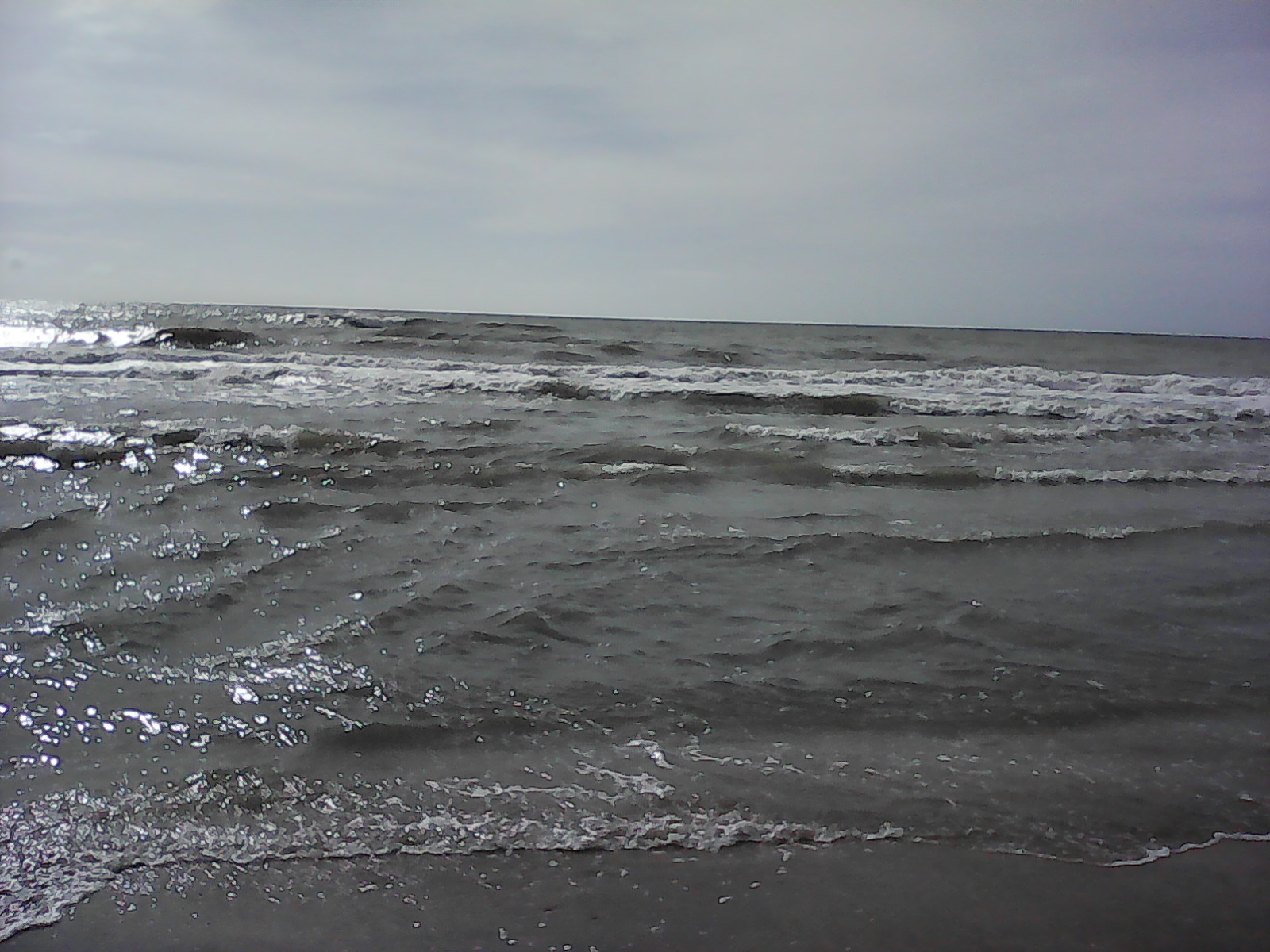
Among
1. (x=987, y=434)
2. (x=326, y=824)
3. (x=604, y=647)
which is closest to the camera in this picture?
(x=326, y=824)

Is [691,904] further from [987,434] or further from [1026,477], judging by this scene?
[987,434]

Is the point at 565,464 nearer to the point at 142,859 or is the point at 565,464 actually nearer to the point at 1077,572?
the point at 1077,572

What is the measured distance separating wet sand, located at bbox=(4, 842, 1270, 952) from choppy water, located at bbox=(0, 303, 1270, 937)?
7 centimetres

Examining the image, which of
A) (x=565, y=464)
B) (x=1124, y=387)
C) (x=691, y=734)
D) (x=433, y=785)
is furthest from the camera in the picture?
(x=1124, y=387)

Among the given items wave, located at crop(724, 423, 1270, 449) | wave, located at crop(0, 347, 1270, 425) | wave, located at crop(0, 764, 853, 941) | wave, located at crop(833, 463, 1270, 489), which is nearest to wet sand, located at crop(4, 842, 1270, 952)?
wave, located at crop(0, 764, 853, 941)

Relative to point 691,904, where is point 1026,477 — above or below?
above

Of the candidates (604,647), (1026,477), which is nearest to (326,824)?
(604,647)

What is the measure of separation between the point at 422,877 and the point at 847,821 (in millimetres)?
870

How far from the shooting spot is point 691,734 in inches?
86.0

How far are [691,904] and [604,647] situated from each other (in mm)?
1210

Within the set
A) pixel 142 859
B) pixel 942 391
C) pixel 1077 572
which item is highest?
pixel 942 391

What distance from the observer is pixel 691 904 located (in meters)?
1.56

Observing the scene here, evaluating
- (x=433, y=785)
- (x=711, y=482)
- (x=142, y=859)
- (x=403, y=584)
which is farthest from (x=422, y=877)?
(x=711, y=482)

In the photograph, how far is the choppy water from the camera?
182cm
